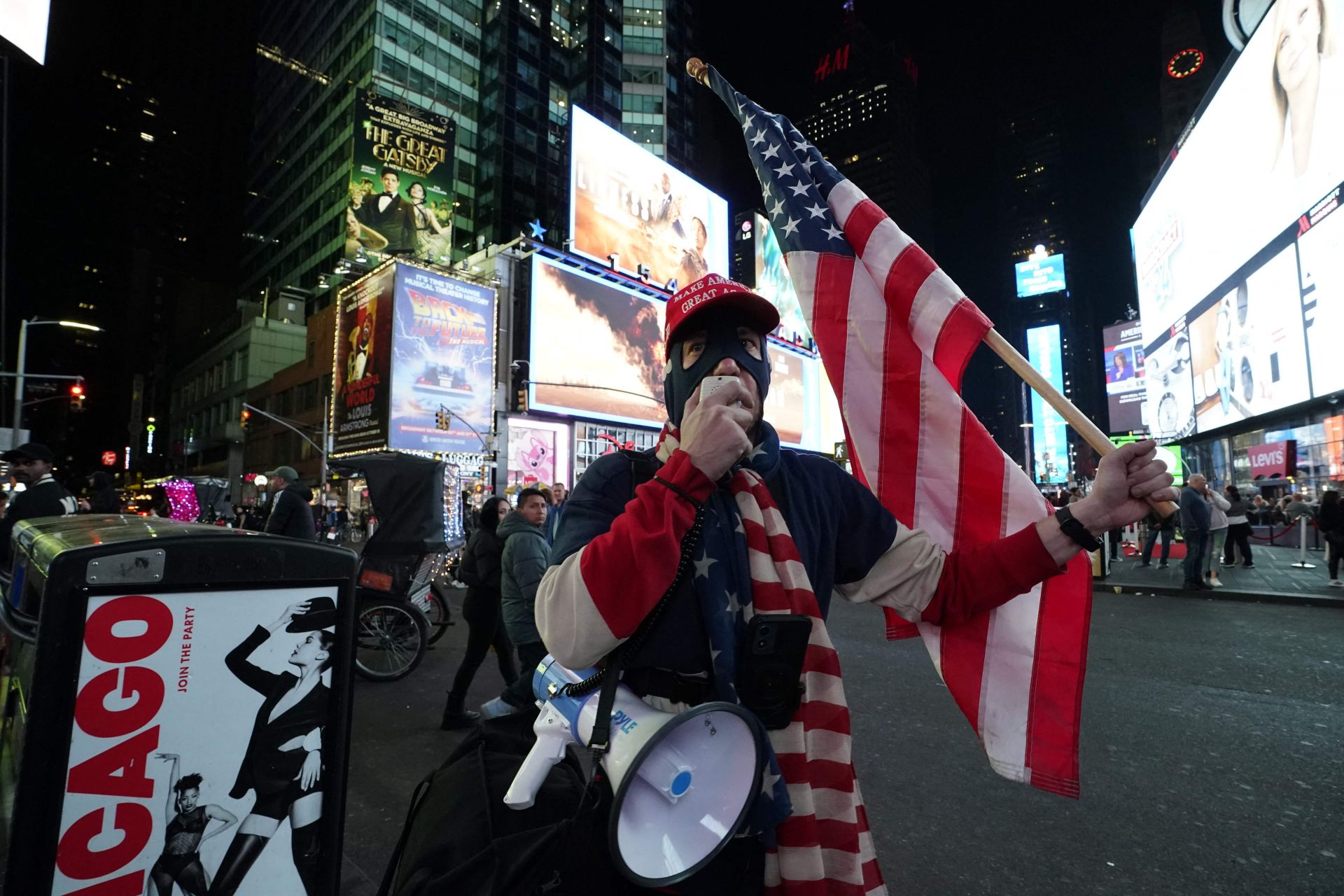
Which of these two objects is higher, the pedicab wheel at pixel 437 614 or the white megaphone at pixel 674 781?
the white megaphone at pixel 674 781

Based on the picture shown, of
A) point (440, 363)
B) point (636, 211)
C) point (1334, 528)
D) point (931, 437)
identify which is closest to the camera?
point (931, 437)

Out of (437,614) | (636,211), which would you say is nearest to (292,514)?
(437,614)

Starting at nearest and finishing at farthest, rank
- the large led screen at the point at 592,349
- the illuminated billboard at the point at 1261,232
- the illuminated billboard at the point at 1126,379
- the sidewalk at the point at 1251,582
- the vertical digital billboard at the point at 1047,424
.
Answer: the sidewalk at the point at 1251,582, the illuminated billboard at the point at 1261,232, the large led screen at the point at 592,349, the illuminated billboard at the point at 1126,379, the vertical digital billboard at the point at 1047,424

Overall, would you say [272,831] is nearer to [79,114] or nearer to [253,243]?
[253,243]

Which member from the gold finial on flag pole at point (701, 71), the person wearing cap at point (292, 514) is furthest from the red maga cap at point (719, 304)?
the person wearing cap at point (292, 514)

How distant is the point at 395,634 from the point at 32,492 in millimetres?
3508

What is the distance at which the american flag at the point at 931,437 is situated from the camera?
1.91 m

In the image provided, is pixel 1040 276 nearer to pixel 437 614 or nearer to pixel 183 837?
pixel 437 614

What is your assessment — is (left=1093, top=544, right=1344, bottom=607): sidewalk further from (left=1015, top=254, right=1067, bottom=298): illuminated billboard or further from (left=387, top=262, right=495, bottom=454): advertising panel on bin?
(left=1015, top=254, right=1067, bottom=298): illuminated billboard

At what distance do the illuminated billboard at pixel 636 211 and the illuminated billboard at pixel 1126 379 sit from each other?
103 ft

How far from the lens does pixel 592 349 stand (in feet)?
108

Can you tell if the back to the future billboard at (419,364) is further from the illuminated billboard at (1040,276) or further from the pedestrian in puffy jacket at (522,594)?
the illuminated billboard at (1040,276)

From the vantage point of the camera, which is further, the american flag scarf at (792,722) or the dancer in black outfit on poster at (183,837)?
the dancer in black outfit on poster at (183,837)

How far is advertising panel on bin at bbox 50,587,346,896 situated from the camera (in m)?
1.60
